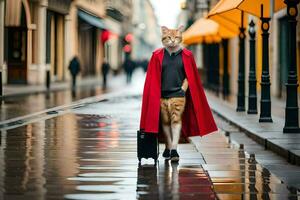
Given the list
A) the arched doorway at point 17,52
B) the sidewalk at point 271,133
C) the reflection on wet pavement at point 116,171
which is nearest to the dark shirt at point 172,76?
the reflection on wet pavement at point 116,171

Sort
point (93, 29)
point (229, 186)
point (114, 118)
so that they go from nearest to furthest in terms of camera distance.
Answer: point (229, 186), point (114, 118), point (93, 29)

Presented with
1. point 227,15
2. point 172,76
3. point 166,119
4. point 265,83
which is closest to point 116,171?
point 166,119

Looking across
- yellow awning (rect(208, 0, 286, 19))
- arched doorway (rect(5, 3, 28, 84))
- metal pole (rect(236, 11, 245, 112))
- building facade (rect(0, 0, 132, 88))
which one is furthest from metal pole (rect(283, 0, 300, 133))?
arched doorway (rect(5, 3, 28, 84))

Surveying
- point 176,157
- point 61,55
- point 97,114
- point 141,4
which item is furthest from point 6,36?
point 141,4

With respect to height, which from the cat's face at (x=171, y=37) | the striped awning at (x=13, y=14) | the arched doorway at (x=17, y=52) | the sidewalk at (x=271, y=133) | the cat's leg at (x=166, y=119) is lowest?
the sidewalk at (x=271, y=133)

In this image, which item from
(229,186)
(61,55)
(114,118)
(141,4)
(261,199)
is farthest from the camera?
(141,4)

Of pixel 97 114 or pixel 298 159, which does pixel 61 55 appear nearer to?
pixel 97 114

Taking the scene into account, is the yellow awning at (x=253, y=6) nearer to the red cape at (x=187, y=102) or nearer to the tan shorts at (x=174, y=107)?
Result: the red cape at (x=187, y=102)

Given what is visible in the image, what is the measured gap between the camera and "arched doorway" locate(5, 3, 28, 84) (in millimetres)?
48094

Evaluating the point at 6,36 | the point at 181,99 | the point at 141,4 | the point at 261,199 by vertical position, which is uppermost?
the point at 141,4

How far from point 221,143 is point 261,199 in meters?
6.64

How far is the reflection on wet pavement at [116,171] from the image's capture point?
8.77 metres

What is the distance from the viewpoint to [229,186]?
927 centimetres

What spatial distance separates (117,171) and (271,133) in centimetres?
560
